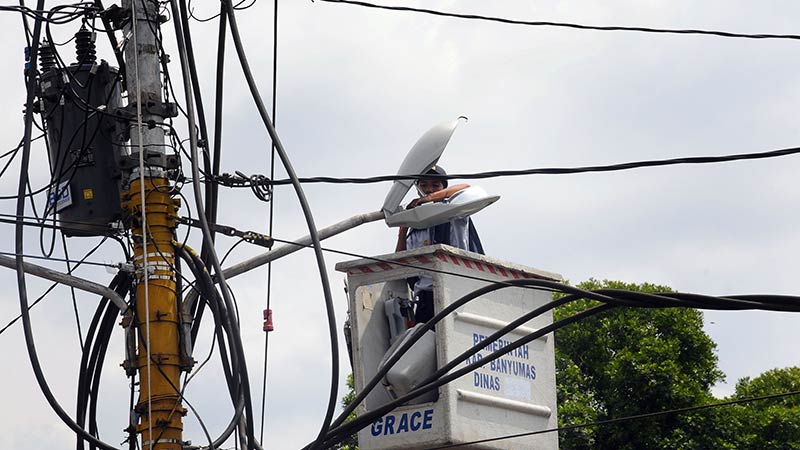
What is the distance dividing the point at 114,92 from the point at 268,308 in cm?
181

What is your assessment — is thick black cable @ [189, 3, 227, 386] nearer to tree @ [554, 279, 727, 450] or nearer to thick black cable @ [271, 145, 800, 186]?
thick black cable @ [271, 145, 800, 186]

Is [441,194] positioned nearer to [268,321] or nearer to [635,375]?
[268,321]

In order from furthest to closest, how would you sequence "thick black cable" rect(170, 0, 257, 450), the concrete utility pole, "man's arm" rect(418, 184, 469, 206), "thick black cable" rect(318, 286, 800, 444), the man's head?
the man's head < "man's arm" rect(418, 184, 469, 206) < the concrete utility pole < "thick black cable" rect(170, 0, 257, 450) < "thick black cable" rect(318, 286, 800, 444)

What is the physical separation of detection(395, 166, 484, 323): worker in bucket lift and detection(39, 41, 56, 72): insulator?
260 cm

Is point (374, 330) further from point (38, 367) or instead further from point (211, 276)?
point (38, 367)

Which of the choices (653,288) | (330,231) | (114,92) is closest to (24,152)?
(114,92)

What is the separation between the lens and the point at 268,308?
33.6ft

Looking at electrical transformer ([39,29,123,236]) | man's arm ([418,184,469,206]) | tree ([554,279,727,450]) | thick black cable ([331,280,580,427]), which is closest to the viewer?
thick black cable ([331,280,580,427])

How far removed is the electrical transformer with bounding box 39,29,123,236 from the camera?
9.77 m

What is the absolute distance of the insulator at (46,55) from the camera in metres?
9.98

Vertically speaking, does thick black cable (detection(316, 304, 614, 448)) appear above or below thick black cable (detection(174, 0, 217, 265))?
below

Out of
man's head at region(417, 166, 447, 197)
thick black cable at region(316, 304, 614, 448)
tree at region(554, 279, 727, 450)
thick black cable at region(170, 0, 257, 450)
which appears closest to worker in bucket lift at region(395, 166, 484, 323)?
man's head at region(417, 166, 447, 197)

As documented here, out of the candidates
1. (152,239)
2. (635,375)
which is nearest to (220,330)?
(152,239)

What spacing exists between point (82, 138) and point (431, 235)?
244cm
